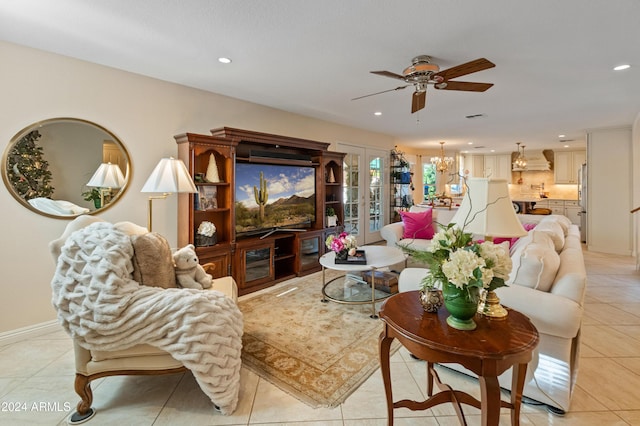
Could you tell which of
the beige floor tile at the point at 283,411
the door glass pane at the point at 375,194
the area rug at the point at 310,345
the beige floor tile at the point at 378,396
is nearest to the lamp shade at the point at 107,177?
the area rug at the point at 310,345

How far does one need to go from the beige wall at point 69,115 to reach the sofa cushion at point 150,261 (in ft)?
4.63

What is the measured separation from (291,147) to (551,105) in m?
3.73

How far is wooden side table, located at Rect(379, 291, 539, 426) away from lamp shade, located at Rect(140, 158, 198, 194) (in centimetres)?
214

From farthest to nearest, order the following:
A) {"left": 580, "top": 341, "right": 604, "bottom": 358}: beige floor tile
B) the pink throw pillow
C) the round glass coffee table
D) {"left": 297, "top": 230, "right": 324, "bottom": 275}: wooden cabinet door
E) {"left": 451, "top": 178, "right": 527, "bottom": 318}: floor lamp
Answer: the pink throw pillow
{"left": 297, "top": 230, "right": 324, "bottom": 275}: wooden cabinet door
the round glass coffee table
{"left": 580, "top": 341, "right": 604, "bottom": 358}: beige floor tile
{"left": 451, "top": 178, "right": 527, "bottom": 318}: floor lamp

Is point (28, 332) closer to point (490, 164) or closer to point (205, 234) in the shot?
point (205, 234)

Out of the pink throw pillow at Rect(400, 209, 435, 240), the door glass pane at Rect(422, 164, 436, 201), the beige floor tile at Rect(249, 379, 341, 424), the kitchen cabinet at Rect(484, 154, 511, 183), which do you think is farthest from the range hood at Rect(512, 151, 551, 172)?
the beige floor tile at Rect(249, 379, 341, 424)

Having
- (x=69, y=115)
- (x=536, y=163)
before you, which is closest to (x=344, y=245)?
(x=69, y=115)

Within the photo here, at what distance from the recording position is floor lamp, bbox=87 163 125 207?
2.90 meters

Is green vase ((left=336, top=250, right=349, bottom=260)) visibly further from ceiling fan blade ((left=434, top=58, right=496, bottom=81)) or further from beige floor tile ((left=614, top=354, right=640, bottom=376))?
beige floor tile ((left=614, top=354, right=640, bottom=376))

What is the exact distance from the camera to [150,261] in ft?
6.43

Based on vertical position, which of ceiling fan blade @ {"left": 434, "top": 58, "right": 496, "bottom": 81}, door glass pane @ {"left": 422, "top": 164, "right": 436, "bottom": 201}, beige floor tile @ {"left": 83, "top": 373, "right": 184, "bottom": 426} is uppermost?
ceiling fan blade @ {"left": 434, "top": 58, "right": 496, "bottom": 81}

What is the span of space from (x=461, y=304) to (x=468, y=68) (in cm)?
192

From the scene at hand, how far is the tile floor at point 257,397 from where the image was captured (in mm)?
1693

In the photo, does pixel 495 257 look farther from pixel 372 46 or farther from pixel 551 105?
pixel 551 105
